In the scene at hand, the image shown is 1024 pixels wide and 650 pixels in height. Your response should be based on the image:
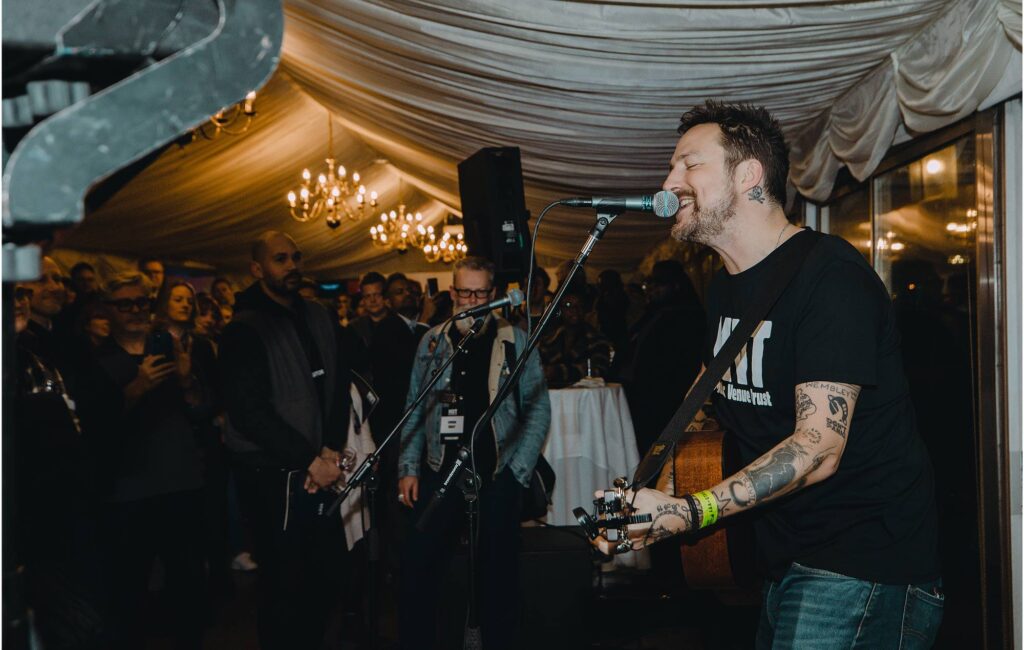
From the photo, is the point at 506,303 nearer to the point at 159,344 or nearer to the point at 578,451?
the point at 159,344

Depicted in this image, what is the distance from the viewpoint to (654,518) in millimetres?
1438

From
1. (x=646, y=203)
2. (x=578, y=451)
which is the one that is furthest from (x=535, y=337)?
(x=578, y=451)

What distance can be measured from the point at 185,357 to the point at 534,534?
1942 mm

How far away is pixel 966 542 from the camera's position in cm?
344

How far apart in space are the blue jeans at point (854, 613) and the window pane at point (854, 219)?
3017mm

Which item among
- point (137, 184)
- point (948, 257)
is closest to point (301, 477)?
point (948, 257)

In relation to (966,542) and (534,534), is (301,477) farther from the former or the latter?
(966,542)

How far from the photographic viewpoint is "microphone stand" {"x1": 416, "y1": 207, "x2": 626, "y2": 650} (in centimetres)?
197

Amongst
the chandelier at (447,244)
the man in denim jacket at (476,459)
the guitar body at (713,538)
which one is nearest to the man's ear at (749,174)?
the guitar body at (713,538)

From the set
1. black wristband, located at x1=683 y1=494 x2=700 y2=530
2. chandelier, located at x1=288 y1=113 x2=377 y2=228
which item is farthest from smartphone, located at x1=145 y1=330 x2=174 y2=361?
chandelier, located at x1=288 y1=113 x2=377 y2=228

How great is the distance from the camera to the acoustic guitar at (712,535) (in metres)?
1.93

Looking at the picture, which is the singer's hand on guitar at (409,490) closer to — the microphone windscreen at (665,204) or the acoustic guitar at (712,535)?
the acoustic guitar at (712,535)

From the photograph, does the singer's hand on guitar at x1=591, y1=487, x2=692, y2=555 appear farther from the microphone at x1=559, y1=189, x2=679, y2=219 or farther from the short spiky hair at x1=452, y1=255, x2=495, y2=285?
the short spiky hair at x1=452, y1=255, x2=495, y2=285

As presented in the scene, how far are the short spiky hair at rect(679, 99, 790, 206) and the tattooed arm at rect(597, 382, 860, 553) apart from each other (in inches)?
22.3
